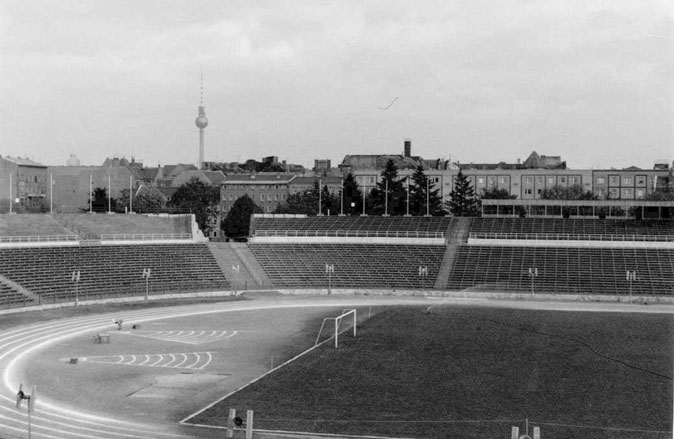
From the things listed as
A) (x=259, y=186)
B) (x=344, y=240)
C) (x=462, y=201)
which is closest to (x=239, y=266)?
(x=344, y=240)

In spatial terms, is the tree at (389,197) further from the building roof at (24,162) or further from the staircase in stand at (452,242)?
the building roof at (24,162)

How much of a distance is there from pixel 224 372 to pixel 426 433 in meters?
14.5

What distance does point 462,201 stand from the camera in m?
127

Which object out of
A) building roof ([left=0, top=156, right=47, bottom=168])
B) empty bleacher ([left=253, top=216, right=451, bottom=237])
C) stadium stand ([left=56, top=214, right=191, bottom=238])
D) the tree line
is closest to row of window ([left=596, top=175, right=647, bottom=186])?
the tree line

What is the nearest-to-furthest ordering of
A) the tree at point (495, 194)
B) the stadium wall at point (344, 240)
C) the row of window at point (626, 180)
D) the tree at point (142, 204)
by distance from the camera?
the stadium wall at point (344, 240)
the tree at point (142, 204)
the tree at point (495, 194)
the row of window at point (626, 180)

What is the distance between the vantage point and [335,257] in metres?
89.4

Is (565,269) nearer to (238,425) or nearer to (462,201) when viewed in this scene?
(462,201)

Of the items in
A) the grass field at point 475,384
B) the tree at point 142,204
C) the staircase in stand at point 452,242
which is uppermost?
the tree at point 142,204

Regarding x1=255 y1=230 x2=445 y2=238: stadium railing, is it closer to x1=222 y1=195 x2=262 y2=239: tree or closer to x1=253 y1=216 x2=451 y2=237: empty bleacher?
x1=253 y1=216 x2=451 y2=237: empty bleacher

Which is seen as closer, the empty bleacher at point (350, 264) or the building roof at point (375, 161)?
the empty bleacher at point (350, 264)

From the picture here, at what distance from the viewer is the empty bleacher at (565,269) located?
7969 centimetres

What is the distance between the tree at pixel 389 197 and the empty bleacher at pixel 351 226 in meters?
20.4

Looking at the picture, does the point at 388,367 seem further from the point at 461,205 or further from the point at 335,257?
the point at 461,205

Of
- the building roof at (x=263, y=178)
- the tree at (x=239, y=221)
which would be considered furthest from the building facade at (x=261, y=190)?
the tree at (x=239, y=221)
